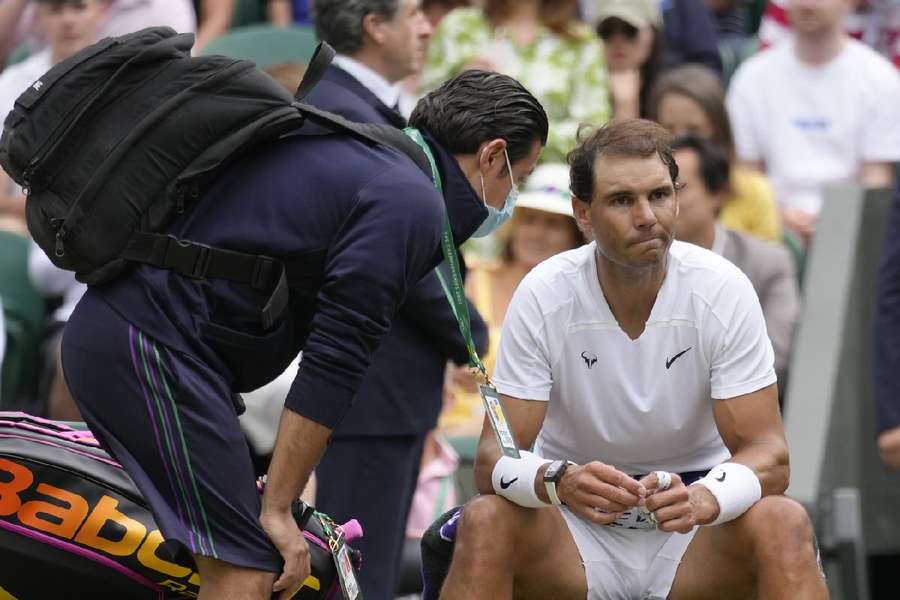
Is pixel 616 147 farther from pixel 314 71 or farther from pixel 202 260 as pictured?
pixel 202 260

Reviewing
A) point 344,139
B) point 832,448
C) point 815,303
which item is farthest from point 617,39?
point 344,139

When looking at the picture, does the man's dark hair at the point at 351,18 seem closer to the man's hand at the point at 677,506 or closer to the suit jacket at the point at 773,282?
the suit jacket at the point at 773,282

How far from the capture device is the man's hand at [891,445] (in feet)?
17.0

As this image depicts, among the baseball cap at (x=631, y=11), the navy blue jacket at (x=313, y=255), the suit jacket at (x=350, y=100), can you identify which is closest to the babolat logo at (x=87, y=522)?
the navy blue jacket at (x=313, y=255)

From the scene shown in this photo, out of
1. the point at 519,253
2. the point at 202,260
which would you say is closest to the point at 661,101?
the point at 519,253

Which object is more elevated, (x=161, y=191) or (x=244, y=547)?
(x=161, y=191)

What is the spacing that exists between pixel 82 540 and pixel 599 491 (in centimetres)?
112

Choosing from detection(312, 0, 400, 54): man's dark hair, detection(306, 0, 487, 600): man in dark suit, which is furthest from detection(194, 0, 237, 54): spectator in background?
detection(306, 0, 487, 600): man in dark suit

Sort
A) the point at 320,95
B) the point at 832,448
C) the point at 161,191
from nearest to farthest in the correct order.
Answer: the point at 161,191
the point at 320,95
the point at 832,448

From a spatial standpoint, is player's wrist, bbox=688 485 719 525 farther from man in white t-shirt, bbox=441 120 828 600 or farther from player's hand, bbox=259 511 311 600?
player's hand, bbox=259 511 311 600

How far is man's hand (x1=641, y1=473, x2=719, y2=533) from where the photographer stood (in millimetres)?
3781

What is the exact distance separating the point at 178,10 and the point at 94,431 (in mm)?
4491

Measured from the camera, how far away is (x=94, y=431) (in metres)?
3.59

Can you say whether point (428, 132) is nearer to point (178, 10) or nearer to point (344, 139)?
point (344, 139)
